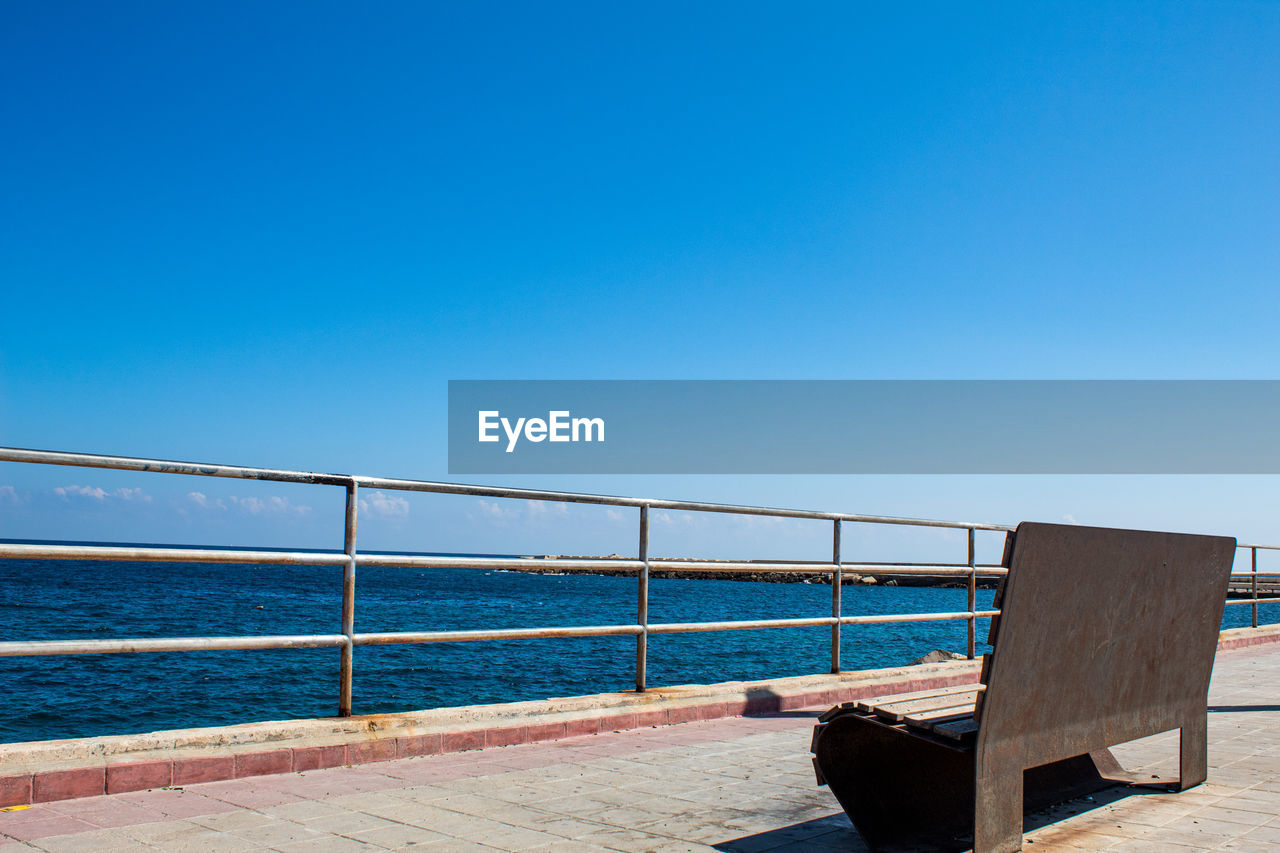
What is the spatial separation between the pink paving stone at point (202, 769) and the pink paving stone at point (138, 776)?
3 centimetres

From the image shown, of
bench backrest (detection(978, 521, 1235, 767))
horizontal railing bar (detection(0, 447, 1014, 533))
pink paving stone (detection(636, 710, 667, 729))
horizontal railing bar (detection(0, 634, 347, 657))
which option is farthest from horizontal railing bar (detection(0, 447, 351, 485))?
bench backrest (detection(978, 521, 1235, 767))

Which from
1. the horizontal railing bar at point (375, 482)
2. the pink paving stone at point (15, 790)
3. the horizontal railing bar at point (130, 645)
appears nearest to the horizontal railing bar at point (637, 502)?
the horizontal railing bar at point (375, 482)

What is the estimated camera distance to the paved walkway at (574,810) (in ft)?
11.0

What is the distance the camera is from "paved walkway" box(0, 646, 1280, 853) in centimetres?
335

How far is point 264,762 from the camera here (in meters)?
4.28

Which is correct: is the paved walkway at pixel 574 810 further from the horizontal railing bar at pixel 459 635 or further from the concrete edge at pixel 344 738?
the horizontal railing bar at pixel 459 635

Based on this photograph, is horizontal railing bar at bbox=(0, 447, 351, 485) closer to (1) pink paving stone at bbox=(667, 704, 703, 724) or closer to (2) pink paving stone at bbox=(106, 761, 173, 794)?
(2) pink paving stone at bbox=(106, 761, 173, 794)

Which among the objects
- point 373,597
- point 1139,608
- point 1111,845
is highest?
point 1139,608

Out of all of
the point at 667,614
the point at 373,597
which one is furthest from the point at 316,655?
the point at 373,597

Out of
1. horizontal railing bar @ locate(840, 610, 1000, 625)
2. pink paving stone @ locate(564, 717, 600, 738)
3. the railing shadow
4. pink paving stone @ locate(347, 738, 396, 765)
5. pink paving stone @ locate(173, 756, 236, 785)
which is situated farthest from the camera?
horizontal railing bar @ locate(840, 610, 1000, 625)

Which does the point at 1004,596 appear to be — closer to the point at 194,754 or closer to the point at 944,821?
the point at 944,821

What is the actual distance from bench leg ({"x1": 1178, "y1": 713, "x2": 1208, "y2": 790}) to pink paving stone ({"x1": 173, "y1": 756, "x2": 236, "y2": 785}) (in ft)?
13.8

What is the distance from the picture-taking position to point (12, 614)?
51.1 metres

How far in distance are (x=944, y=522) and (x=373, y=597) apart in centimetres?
7623
